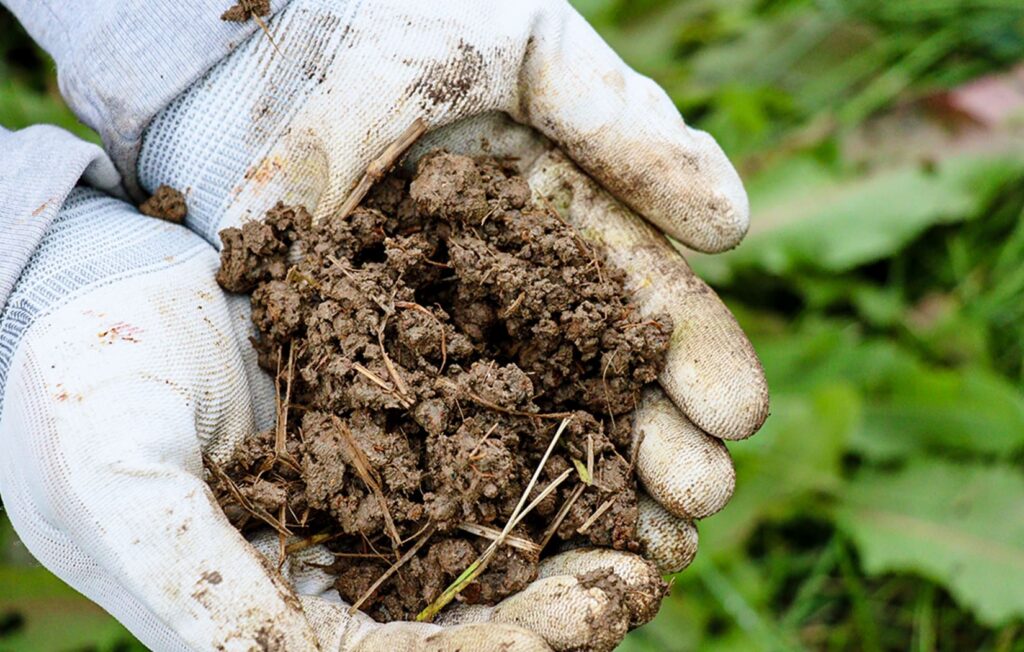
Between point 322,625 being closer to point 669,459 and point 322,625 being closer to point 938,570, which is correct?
point 669,459

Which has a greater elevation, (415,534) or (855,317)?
(415,534)

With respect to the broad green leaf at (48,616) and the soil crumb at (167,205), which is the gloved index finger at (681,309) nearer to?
the soil crumb at (167,205)

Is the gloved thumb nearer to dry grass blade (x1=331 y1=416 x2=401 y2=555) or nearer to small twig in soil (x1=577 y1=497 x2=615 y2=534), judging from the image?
small twig in soil (x1=577 y1=497 x2=615 y2=534)

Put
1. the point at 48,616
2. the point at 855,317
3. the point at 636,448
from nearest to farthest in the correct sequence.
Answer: the point at 636,448 → the point at 48,616 → the point at 855,317

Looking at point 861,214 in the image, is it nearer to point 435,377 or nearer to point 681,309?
point 681,309

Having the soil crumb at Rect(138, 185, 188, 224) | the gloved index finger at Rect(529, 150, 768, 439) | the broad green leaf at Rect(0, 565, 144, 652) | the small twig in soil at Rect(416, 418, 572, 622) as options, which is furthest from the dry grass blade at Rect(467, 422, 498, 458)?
the broad green leaf at Rect(0, 565, 144, 652)

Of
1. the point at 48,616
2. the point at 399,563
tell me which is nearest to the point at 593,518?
the point at 399,563
